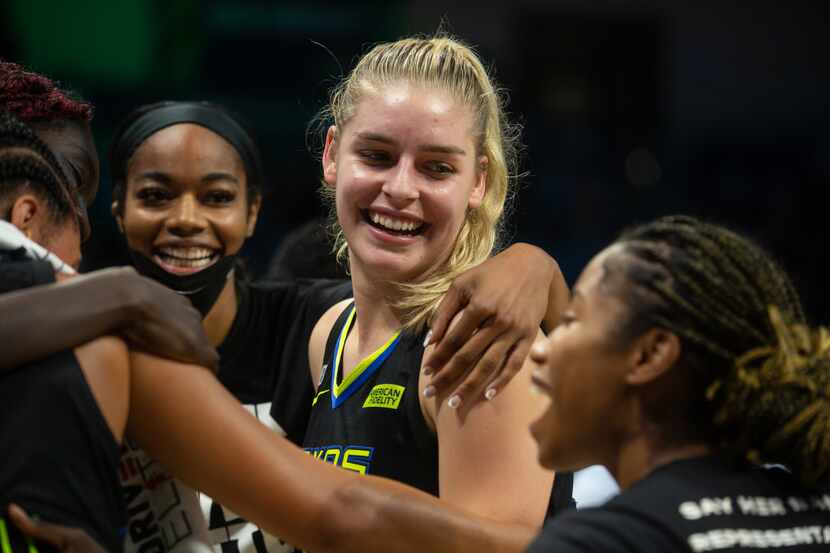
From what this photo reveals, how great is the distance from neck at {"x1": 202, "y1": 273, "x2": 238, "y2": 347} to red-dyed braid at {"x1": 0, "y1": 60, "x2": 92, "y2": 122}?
2.89 ft

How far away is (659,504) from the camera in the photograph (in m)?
1.46

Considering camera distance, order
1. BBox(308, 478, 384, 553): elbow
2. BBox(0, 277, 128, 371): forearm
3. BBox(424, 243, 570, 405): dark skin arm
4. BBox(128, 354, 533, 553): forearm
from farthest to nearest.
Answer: BBox(424, 243, 570, 405): dark skin arm < BBox(308, 478, 384, 553): elbow < BBox(128, 354, 533, 553): forearm < BBox(0, 277, 128, 371): forearm

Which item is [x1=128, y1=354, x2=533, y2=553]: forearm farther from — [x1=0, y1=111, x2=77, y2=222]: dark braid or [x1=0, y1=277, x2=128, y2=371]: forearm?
[x1=0, y1=111, x2=77, y2=222]: dark braid

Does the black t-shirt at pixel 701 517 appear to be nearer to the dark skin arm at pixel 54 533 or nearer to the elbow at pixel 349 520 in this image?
the elbow at pixel 349 520

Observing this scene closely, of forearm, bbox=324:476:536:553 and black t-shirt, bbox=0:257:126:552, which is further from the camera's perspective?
forearm, bbox=324:476:536:553

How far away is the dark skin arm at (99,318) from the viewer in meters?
1.54

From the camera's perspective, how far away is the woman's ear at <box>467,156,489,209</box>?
259 cm

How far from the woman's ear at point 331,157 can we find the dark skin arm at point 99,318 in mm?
1038

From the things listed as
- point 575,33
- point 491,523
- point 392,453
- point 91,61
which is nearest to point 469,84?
point 392,453

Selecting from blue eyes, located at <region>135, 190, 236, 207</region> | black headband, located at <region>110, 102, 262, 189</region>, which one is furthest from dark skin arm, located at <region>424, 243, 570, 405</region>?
black headband, located at <region>110, 102, 262, 189</region>

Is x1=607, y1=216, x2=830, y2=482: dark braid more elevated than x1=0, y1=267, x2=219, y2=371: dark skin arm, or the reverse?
x1=0, y1=267, x2=219, y2=371: dark skin arm

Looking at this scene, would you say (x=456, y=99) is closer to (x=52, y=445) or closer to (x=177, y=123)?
(x=52, y=445)

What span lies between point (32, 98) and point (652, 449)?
1873 millimetres

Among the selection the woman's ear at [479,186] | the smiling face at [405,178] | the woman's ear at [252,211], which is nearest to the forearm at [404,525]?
the smiling face at [405,178]
